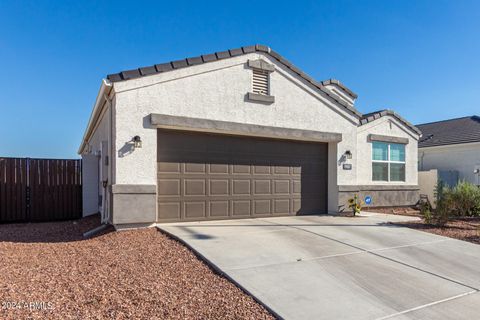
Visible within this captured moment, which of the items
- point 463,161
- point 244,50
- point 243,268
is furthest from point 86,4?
point 463,161

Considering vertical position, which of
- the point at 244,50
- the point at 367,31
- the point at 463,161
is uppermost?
the point at 367,31

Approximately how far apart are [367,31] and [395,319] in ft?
33.9

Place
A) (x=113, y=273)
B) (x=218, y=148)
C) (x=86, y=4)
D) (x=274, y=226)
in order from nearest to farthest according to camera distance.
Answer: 1. (x=113, y=273)
2. (x=274, y=226)
3. (x=218, y=148)
4. (x=86, y=4)

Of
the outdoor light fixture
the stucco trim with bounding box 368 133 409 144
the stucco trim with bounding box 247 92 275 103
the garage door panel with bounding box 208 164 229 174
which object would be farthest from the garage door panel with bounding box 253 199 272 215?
the stucco trim with bounding box 368 133 409 144

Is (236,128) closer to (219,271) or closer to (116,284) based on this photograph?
(219,271)

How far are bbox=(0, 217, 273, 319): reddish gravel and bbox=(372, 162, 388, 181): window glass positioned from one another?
31.5ft

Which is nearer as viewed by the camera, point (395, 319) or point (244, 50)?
point (395, 319)

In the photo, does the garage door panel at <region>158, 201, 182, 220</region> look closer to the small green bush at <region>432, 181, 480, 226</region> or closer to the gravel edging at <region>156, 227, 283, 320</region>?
the gravel edging at <region>156, 227, 283, 320</region>

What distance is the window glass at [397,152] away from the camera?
1295cm

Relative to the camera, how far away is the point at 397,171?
13094 millimetres

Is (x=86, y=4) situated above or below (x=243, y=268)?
above

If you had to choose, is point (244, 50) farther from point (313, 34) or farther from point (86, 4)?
point (86, 4)

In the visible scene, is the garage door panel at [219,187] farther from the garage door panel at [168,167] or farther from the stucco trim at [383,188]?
the stucco trim at [383,188]

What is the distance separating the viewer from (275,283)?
4000 millimetres
